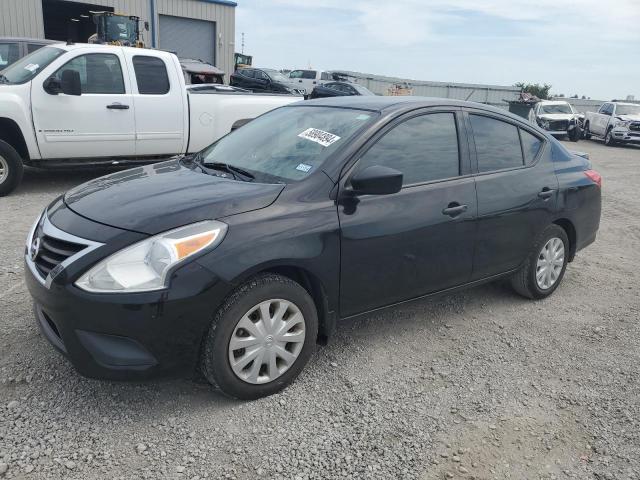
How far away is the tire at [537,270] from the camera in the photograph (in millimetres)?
4531

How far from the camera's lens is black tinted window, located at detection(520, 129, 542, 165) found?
4.48 m

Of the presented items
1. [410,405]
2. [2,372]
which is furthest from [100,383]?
[410,405]

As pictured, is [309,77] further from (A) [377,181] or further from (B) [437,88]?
(A) [377,181]

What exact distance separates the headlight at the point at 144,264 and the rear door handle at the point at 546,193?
285cm

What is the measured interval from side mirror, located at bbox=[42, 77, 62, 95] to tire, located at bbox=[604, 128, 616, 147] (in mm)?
22006

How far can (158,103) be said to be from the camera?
307 inches

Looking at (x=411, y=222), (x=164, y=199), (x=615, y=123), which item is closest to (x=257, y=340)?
(x=164, y=199)

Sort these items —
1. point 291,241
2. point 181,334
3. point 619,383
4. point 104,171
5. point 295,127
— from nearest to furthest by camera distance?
point 181,334 → point 291,241 → point 619,383 → point 295,127 → point 104,171

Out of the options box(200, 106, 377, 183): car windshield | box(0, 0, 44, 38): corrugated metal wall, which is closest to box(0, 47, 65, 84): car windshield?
box(200, 106, 377, 183): car windshield

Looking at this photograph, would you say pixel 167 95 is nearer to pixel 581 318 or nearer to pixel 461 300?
Result: pixel 461 300

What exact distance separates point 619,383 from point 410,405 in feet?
4.72

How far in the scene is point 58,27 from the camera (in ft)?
85.1

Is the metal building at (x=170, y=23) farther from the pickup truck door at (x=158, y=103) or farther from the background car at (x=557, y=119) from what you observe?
the pickup truck door at (x=158, y=103)

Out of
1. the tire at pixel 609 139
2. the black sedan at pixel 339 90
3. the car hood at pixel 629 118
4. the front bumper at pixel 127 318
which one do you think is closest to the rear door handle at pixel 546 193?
the front bumper at pixel 127 318
